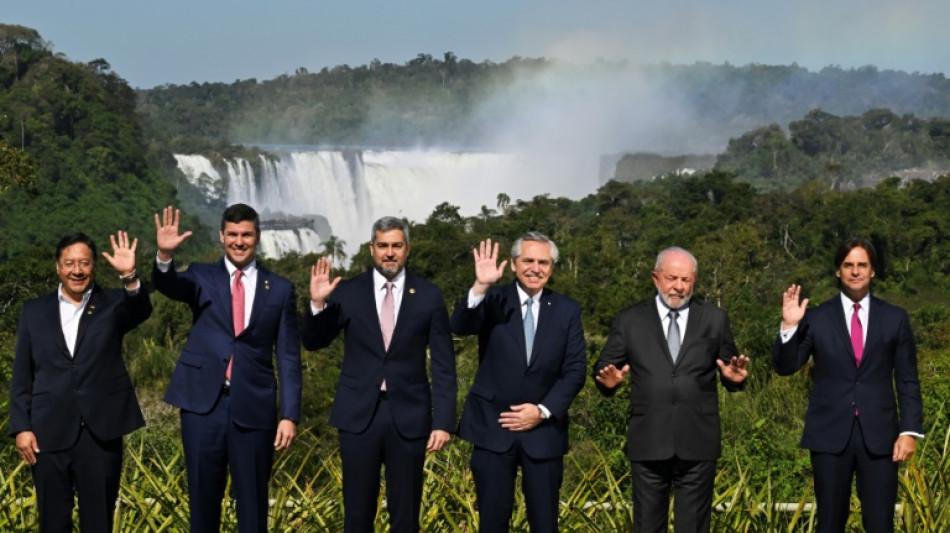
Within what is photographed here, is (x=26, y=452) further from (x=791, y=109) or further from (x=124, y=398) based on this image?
(x=791, y=109)

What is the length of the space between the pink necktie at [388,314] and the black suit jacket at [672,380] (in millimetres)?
907

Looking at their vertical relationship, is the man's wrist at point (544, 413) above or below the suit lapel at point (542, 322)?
below

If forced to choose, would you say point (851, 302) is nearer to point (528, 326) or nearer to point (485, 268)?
point (528, 326)

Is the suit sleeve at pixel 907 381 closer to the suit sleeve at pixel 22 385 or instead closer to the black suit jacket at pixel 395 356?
the black suit jacket at pixel 395 356

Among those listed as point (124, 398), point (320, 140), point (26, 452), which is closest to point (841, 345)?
point (124, 398)

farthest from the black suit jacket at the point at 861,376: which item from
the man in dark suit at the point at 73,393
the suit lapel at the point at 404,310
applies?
the man in dark suit at the point at 73,393

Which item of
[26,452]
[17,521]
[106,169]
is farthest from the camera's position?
[106,169]

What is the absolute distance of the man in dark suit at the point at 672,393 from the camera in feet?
17.6

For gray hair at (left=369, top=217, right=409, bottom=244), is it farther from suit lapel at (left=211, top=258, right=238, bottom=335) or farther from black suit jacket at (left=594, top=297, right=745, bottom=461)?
black suit jacket at (left=594, top=297, right=745, bottom=461)

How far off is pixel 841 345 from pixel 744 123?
166373 mm

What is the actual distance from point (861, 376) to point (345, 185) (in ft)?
237

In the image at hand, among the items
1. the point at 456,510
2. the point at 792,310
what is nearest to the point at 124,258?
the point at 456,510

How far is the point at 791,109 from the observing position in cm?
18588

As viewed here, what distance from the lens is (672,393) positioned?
17.7 feet
